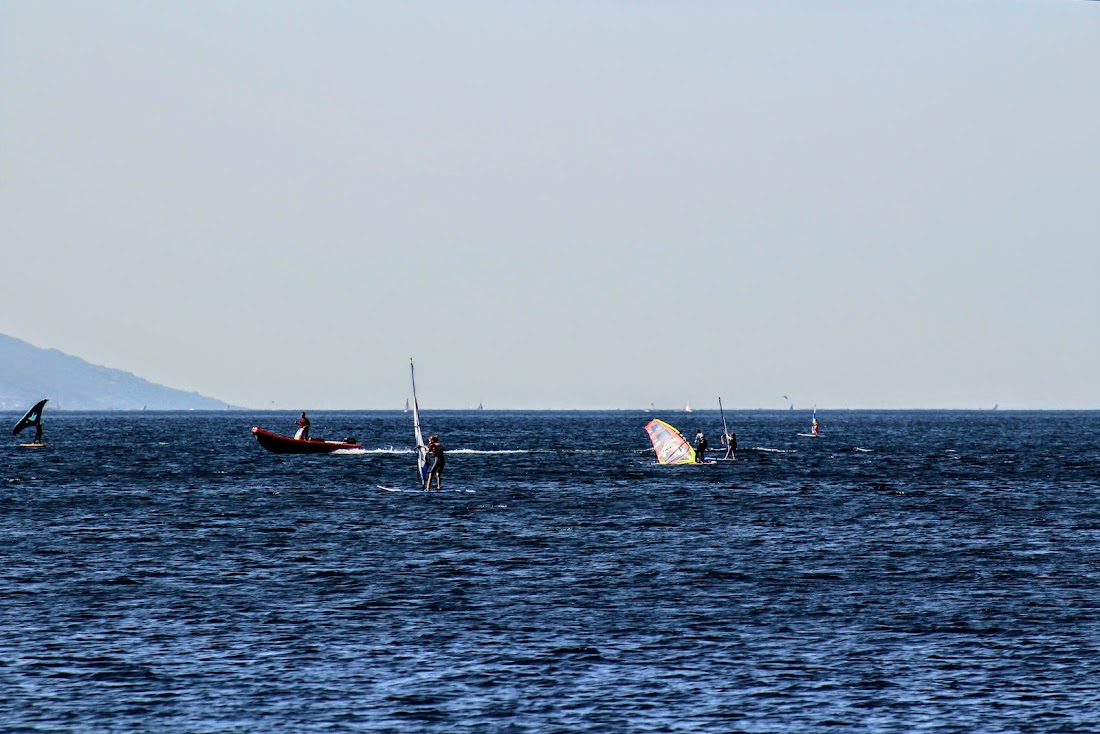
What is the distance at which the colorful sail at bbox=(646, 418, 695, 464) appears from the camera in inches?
4239

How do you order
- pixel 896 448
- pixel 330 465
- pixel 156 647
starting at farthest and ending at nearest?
1. pixel 896 448
2. pixel 330 465
3. pixel 156 647

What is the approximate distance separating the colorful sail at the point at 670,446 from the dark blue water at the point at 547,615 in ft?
117

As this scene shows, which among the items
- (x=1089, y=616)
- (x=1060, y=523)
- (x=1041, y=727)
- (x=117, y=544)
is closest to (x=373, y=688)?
(x=1041, y=727)

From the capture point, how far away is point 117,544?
163 ft

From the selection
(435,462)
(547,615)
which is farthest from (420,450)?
(547,615)

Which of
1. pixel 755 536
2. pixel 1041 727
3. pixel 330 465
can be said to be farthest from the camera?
pixel 330 465

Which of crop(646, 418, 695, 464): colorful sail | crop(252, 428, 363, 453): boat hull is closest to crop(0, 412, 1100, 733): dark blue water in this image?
crop(646, 418, 695, 464): colorful sail

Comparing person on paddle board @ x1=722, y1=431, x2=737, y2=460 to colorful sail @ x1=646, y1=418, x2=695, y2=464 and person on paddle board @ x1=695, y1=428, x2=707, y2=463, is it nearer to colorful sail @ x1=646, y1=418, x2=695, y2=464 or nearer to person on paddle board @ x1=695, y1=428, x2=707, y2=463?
colorful sail @ x1=646, y1=418, x2=695, y2=464

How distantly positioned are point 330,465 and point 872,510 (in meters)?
52.2

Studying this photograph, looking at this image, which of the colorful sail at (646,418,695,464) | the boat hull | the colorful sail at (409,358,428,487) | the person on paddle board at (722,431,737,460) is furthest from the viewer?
the person on paddle board at (722,431,737,460)

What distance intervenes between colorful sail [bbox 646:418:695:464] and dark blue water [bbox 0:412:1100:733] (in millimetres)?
→ 35580

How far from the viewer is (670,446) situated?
355 feet

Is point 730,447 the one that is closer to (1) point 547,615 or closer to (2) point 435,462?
(2) point 435,462

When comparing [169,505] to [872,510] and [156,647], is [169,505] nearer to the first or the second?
[872,510]
